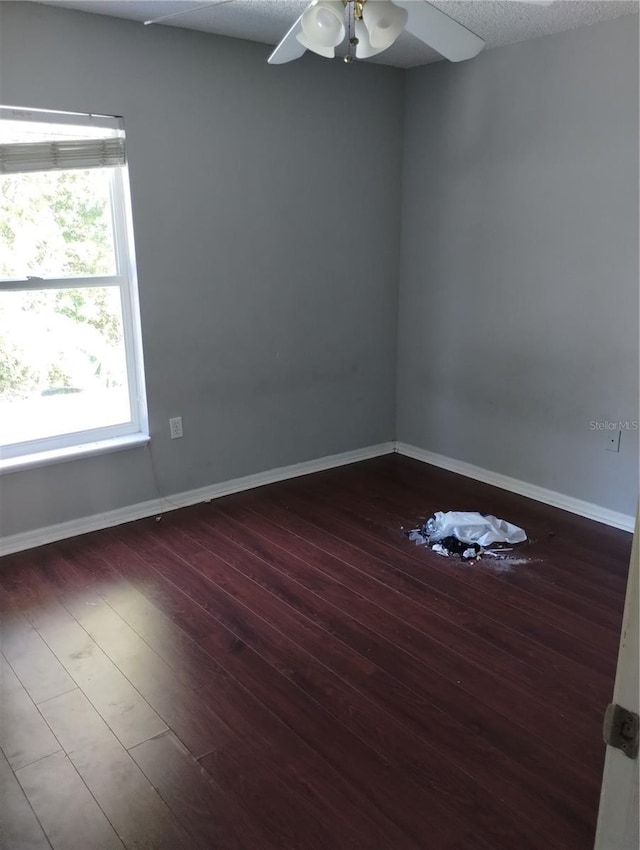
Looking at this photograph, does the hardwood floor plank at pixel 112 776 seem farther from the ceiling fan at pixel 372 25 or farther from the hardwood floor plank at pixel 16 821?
the ceiling fan at pixel 372 25

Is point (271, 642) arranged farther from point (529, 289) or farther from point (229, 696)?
point (529, 289)

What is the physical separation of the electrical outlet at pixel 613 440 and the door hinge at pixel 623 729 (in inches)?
108

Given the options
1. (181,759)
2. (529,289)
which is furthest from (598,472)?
(181,759)

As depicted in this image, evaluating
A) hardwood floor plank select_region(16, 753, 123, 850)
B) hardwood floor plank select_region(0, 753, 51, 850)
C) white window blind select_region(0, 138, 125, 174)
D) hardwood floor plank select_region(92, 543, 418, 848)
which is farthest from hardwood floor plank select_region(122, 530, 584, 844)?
white window blind select_region(0, 138, 125, 174)

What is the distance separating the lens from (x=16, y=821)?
168cm

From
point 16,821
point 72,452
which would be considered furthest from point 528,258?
point 16,821

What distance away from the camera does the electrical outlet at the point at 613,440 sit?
10.7ft

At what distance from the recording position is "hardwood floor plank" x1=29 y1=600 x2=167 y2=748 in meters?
2.00

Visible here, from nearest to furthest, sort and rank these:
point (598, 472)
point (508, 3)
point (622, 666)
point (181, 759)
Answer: point (622, 666) → point (181, 759) → point (508, 3) → point (598, 472)

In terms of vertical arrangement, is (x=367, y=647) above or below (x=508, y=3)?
below

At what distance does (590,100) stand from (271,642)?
2.79 meters

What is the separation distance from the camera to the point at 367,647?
237cm

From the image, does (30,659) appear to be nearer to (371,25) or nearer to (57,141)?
(57,141)

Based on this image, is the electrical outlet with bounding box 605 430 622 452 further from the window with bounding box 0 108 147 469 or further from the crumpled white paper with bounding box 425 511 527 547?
the window with bounding box 0 108 147 469
